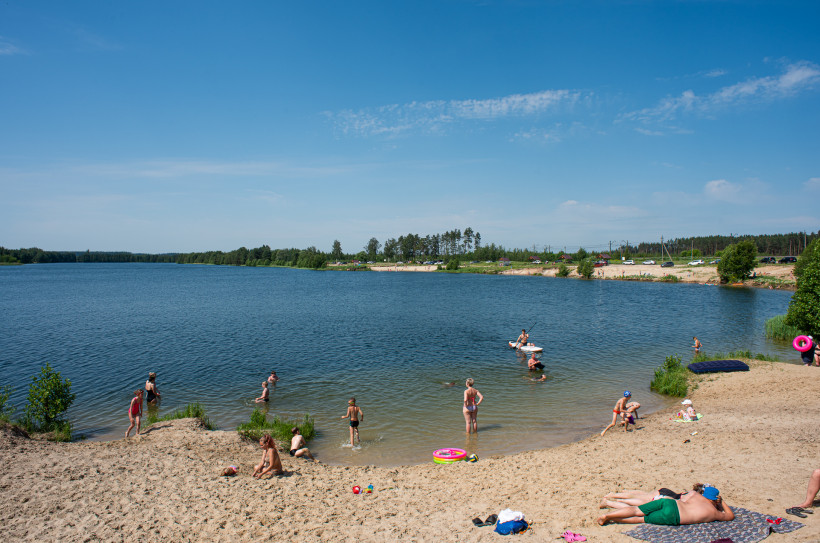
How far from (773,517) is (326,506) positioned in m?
9.26

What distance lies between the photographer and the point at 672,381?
20.4 meters

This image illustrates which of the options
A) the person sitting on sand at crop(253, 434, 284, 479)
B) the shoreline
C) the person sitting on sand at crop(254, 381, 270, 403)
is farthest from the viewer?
the shoreline

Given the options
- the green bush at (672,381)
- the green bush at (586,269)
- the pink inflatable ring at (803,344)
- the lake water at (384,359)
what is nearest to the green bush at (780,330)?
the lake water at (384,359)

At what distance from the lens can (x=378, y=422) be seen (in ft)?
57.2

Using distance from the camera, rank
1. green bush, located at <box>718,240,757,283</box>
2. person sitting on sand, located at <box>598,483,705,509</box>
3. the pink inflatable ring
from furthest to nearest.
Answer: green bush, located at <box>718,240,757,283</box> → the pink inflatable ring → person sitting on sand, located at <box>598,483,705,509</box>

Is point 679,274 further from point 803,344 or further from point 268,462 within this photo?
point 268,462

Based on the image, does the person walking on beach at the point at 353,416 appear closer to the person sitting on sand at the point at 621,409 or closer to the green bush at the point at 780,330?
the person sitting on sand at the point at 621,409

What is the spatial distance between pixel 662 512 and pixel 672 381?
14005mm

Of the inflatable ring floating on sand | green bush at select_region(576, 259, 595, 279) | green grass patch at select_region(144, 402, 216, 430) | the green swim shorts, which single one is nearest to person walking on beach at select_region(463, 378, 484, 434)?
the inflatable ring floating on sand

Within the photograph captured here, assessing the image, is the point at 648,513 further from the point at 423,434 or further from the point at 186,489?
the point at 186,489

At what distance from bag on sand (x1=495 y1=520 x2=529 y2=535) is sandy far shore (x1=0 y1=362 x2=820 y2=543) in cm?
17

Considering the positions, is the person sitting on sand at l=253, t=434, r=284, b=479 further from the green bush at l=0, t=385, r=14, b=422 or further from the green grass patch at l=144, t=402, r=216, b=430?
the green bush at l=0, t=385, r=14, b=422

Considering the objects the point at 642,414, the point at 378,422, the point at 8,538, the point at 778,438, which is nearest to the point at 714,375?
the point at 642,414

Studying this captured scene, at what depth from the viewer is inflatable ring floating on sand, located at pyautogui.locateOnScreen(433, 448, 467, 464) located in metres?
13.6
